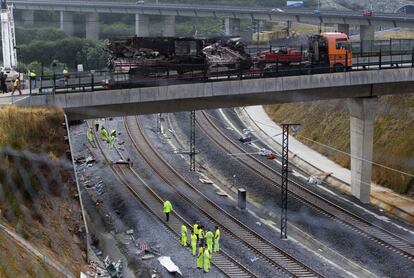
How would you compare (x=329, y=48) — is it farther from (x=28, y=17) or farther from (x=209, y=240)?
(x=28, y=17)

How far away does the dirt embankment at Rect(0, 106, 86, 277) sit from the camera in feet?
75.2

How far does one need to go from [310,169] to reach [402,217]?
9.05m

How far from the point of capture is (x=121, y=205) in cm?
3472

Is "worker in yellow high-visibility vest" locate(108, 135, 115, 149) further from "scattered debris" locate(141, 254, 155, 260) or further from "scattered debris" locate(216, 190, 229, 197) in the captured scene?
"scattered debris" locate(141, 254, 155, 260)

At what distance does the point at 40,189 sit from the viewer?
86.7ft

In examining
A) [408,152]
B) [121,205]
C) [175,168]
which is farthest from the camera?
[175,168]

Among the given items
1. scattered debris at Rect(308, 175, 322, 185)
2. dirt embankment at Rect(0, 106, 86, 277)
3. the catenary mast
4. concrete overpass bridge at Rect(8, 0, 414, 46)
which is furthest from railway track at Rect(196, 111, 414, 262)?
concrete overpass bridge at Rect(8, 0, 414, 46)

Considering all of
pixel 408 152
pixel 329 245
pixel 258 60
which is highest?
pixel 258 60

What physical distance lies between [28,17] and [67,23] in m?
7.95

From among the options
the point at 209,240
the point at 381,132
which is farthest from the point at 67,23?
the point at 209,240

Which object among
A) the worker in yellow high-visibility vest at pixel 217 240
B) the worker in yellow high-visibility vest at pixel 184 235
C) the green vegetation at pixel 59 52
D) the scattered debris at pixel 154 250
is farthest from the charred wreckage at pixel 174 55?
the green vegetation at pixel 59 52

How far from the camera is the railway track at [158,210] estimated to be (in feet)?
87.1

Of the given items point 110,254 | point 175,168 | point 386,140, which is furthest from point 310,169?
point 110,254

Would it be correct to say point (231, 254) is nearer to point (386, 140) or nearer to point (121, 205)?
point (121, 205)
